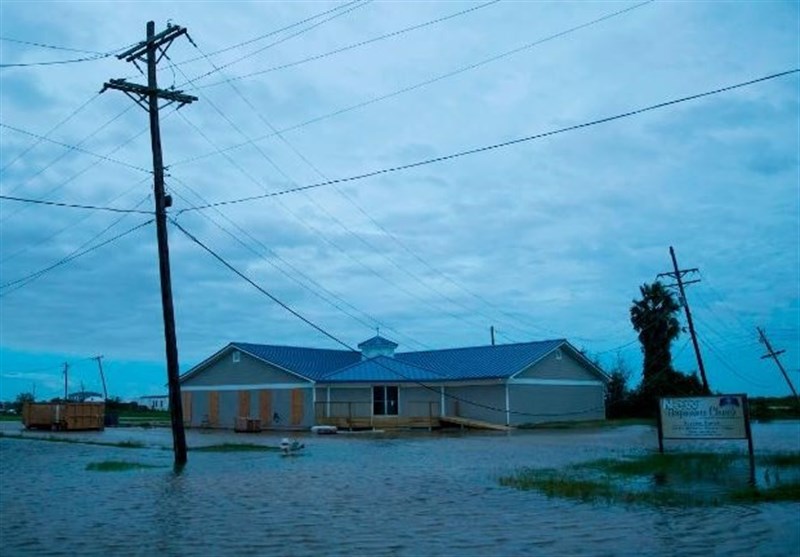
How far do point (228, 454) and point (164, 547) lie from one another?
59.9 ft

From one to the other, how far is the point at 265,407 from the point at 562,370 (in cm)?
1866

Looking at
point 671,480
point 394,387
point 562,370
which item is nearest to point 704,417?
point 671,480

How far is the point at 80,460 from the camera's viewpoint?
1030 inches

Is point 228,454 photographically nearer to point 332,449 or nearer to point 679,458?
point 332,449

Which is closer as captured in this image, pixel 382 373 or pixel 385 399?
pixel 385 399

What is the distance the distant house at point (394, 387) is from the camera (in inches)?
2009

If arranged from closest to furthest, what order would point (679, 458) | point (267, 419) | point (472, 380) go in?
point (679, 458), point (472, 380), point (267, 419)

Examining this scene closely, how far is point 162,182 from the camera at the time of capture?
83.9 feet

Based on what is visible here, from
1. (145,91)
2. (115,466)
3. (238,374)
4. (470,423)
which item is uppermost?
(145,91)

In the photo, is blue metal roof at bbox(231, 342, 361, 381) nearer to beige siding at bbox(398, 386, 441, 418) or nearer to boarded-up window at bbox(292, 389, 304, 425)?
boarded-up window at bbox(292, 389, 304, 425)

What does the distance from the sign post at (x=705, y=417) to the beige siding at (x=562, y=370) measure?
25336 mm

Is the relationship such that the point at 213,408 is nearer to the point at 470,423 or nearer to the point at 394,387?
the point at 394,387

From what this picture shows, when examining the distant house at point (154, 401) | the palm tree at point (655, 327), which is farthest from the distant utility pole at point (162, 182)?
the distant house at point (154, 401)

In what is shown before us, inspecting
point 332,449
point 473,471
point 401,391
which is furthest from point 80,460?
point 401,391
